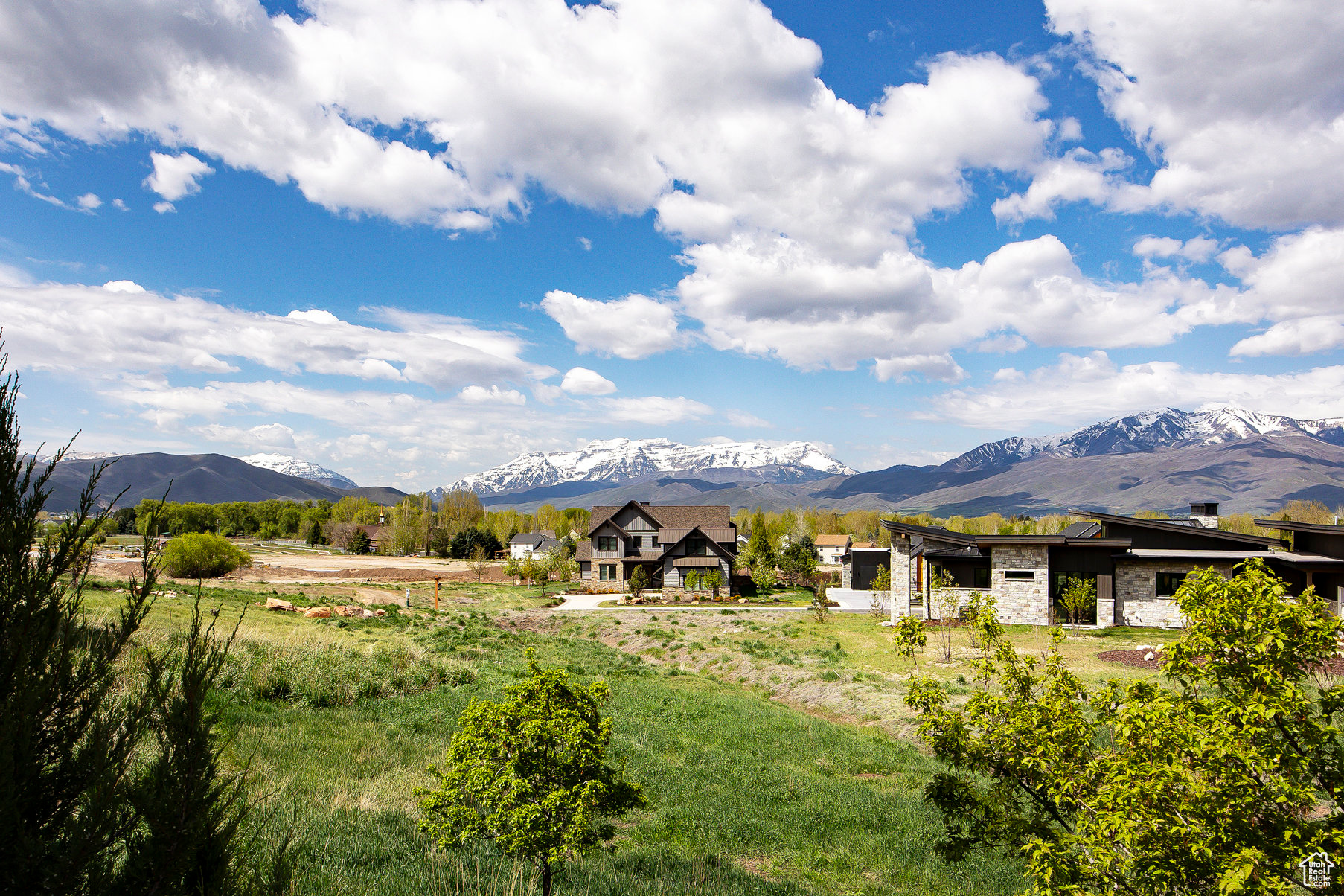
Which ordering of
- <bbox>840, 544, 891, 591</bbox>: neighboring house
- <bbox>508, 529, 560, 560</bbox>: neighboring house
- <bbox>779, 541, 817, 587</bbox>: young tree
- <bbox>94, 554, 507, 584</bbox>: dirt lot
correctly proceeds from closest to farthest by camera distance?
<bbox>94, 554, 507, 584</bbox>: dirt lot → <bbox>840, 544, 891, 591</bbox>: neighboring house → <bbox>779, 541, 817, 587</bbox>: young tree → <bbox>508, 529, 560, 560</bbox>: neighboring house

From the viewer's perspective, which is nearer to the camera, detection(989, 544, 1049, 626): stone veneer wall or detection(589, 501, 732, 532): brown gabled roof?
detection(989, 544, 1049, 626): stone veneer wall

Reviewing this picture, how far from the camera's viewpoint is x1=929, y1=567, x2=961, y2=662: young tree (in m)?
27.1

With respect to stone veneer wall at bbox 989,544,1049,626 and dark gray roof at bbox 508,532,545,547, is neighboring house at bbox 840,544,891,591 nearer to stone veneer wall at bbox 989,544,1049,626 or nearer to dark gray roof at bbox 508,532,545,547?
stone veneer wall at bbox 989,544,1049,626

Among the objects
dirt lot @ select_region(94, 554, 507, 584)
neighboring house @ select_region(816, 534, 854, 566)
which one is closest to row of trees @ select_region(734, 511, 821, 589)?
dirt lot @ select_region(94, 554, 507, 584)

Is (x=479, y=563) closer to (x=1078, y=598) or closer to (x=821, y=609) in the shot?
(x=821, y=609)

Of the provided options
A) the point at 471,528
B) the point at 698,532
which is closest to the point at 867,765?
the point at 698,532

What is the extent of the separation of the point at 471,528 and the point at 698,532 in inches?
2187

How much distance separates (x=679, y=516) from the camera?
63.1 metres

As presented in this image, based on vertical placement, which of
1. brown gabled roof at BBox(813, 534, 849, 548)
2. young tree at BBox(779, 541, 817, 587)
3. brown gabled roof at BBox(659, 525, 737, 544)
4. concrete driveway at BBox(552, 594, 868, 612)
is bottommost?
concrete driveway at BBox(552, 594, 868, 612)

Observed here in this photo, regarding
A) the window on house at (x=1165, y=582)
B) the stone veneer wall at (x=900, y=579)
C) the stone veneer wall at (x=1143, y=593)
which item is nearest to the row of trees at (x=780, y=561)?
the stone veneer wall at (x=900, y=579)

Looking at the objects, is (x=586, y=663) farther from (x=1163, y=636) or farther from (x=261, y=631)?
(x=1163, y=636)

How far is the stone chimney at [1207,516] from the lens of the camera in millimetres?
38344

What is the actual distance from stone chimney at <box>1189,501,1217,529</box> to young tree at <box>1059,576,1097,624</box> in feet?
39.2

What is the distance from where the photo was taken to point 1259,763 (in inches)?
163
